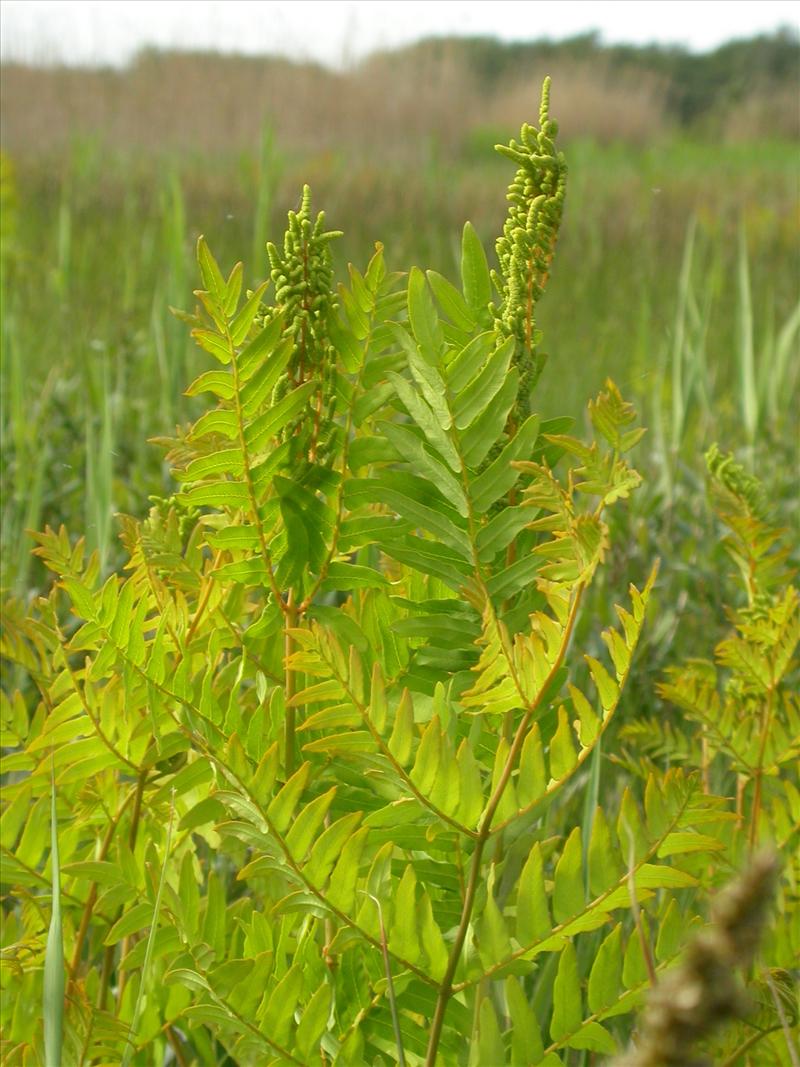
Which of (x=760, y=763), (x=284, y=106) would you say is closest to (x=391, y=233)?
(x=284, y=106)

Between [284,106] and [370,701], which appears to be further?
[284,106]

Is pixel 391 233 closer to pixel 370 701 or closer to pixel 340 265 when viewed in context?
pixel 340 265

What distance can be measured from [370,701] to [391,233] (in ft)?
19.0

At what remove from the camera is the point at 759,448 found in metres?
2.01

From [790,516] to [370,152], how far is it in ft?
29.6

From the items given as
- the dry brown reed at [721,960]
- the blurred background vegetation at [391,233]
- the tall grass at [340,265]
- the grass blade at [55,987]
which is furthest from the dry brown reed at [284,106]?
the dry brown reed at [721,960]

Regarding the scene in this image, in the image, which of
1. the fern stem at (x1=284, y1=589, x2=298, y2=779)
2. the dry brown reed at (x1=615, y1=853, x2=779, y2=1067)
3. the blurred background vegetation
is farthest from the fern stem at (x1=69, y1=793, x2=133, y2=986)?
the dry brown reed at (x1=615, y1=853, x2=779, y2=1067)

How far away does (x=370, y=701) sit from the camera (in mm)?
447

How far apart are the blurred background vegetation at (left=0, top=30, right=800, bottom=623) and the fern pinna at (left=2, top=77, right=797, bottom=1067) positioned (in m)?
0.34

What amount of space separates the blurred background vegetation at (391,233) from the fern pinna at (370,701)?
0.34 meters

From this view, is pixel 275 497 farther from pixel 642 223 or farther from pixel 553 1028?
pixel 642 223

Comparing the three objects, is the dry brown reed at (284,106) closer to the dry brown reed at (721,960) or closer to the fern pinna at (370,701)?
the fern pinna at (370,701)

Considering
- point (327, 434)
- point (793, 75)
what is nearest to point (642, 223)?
point (327, 434)

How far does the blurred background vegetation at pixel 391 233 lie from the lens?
5.36ft
